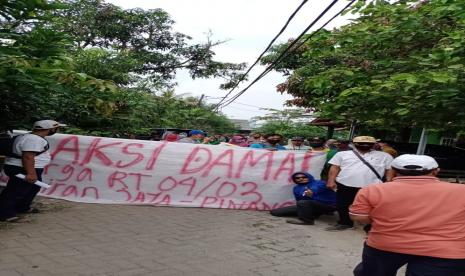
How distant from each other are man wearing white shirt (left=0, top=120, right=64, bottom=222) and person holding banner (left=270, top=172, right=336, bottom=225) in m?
3.57

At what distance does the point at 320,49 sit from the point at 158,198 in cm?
363

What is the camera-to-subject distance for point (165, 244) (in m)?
5.41

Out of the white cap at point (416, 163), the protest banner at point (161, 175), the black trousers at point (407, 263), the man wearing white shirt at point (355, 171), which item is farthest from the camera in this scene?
the protest banner at point (161, 175)

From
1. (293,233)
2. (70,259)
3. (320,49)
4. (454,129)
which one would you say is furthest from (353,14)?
(70,259)

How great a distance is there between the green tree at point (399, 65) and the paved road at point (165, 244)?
1705mm

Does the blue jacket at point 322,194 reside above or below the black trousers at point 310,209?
above

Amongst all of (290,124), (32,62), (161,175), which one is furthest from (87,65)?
(290,124)

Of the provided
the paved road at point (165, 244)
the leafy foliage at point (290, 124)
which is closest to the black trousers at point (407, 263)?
the paved road at point (165, 244)

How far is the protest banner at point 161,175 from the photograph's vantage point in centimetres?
792

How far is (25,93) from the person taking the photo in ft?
18.1

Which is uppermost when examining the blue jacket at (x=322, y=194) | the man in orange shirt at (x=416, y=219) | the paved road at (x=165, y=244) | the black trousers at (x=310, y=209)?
the man in orange shirt at (x=416, y=219)

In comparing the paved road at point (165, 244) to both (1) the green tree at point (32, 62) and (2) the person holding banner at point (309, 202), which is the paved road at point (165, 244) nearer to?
(2) the person holding banner at point (309, 202)

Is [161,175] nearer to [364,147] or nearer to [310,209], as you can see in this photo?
[310,209]

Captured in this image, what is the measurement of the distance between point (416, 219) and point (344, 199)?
146 inches
